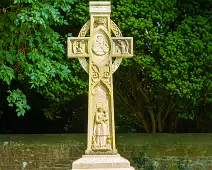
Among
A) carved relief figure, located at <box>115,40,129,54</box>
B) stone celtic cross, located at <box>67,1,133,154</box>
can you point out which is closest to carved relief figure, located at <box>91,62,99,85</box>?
stone celtic cross, located at <box>67,1,133,154</box>

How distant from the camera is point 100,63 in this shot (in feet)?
24.2

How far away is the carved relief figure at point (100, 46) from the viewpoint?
741cm

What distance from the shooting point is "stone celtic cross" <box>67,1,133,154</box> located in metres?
7.19

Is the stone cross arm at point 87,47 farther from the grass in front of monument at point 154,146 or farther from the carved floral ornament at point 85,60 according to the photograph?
the grass in front of monument at point 154,146

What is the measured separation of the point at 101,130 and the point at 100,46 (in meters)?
1.31

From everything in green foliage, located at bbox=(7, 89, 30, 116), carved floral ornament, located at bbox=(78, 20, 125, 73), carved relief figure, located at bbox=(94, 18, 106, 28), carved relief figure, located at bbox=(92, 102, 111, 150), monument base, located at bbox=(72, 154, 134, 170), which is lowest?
monument base, located at bbox=(72, 154, 134, 170)

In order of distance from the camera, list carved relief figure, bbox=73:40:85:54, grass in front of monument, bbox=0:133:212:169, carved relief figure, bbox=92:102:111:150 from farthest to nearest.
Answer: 1. grass in front of monument, bbox=0:133:212:169
2. carved relief figure, bbox=73:40:85:54
3. carved relief figure, bbox=92:102:111:150

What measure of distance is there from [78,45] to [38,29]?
354 centimetres

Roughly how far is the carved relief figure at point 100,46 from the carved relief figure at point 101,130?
2.67ft

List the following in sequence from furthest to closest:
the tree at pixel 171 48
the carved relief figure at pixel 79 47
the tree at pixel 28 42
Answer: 1. the tree at pixel 171 48
2. the tree at pixel 28 42
3. the carved relief figure at pixel 79 47

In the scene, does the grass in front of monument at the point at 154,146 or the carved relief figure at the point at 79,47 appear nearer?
the carved relief figure at the point at 79,47

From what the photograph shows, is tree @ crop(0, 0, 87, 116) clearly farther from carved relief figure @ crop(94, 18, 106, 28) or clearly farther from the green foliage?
carved relief figure @ crop(94, 18, 106, 28)

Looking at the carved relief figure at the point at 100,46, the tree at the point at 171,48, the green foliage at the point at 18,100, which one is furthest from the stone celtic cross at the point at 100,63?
the tree at the point at 171,48

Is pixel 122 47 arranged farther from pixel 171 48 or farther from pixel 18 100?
pixel 171 48
